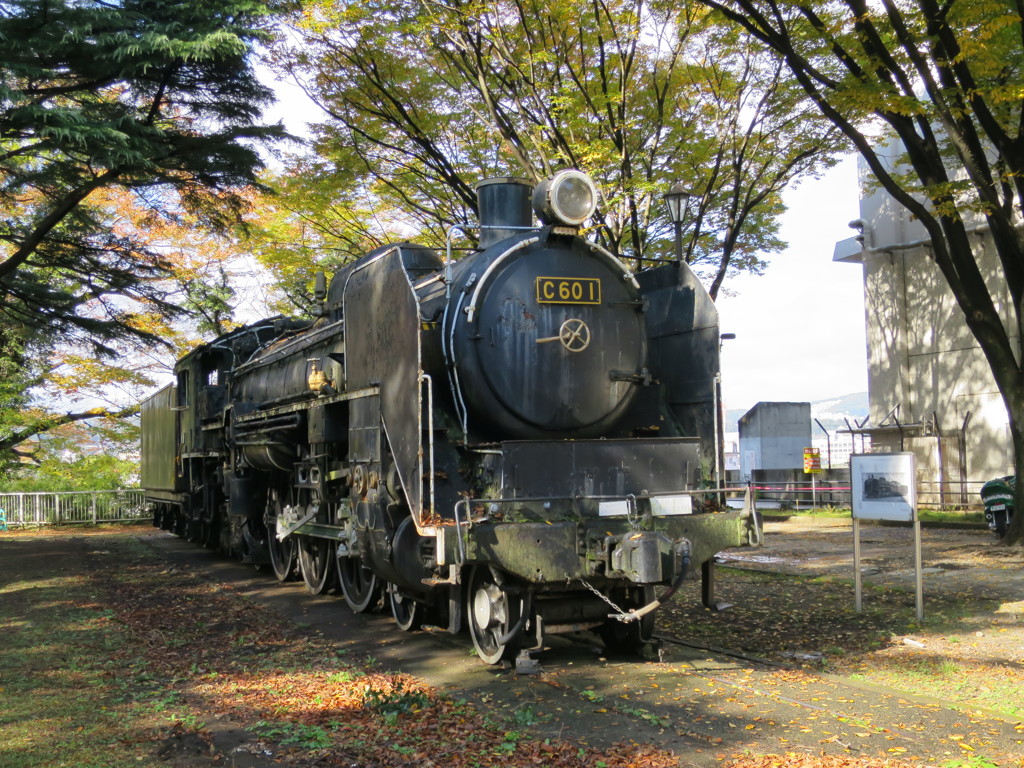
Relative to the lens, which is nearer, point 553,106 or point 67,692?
point 67,692

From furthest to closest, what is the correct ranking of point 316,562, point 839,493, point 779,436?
point 779,436 → point 839,493 → point 316,562

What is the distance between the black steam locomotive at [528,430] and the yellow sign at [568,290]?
0.01 m

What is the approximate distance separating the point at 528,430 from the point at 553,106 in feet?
22.5

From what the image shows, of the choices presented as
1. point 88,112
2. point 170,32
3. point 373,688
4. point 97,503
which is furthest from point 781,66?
point 97,503

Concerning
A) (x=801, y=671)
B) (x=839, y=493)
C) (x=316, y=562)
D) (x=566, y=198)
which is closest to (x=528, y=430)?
(x=566, y=198)

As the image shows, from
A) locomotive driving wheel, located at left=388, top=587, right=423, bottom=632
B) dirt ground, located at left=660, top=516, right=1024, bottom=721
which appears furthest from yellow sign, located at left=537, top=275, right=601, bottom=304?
locomotive driving wheel, located at left=388, top=587, right=423, bottom=632

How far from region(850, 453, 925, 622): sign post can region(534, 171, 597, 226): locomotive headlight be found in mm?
3626

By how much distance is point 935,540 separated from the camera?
615 inches

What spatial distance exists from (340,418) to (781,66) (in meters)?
8.72

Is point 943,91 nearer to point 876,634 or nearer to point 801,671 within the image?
point 876,634

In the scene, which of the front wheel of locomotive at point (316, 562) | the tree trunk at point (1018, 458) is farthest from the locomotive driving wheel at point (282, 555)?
the tree trunk at point (1018, 458)

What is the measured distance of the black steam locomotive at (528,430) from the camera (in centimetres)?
631

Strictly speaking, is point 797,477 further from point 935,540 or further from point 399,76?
point 399,76

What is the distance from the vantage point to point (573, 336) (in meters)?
7.01
